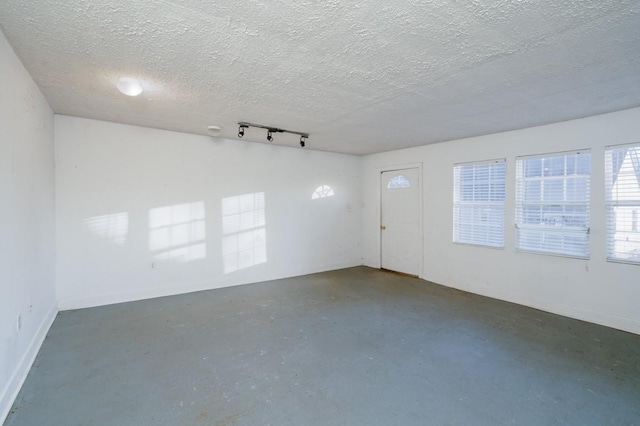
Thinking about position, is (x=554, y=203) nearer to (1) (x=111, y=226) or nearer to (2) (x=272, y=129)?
(2) (x=272, y=129)

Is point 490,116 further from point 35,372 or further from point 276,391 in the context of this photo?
point 35,372

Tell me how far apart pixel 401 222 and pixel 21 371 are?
17.3 feet

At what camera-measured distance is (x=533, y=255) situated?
4.00 metres

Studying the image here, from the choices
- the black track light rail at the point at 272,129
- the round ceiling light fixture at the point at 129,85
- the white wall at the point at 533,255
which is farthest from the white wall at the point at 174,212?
the white wall at the point at 533,255

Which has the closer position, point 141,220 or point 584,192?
point 584,192

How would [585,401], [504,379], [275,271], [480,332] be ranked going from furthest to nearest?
[275,271]
[480,332]
[504,379]
[585,401]

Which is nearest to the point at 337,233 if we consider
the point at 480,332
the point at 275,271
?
the point at 275,271

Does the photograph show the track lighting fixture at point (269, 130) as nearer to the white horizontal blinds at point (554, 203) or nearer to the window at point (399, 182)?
the window at point (399, 182)

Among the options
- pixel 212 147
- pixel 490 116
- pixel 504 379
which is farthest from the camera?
pixel 212 147

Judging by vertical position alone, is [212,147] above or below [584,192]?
above

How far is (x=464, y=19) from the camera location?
5.57 feet

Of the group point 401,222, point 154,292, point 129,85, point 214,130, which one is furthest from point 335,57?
point 401,222

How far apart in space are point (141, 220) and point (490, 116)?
4.73m

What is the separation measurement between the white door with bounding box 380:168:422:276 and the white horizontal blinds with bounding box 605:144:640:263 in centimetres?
252
